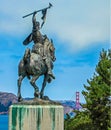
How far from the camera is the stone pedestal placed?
10625 millimetres

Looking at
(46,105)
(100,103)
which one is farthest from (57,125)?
(100,103)

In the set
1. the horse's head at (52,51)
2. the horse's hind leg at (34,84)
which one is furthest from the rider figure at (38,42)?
the horse's hind leg at (34,84)

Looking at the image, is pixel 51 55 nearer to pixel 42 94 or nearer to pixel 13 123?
pixel 42 94

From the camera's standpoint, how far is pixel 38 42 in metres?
11.3

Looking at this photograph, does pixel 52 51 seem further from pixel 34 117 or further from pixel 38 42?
pixel 34 117

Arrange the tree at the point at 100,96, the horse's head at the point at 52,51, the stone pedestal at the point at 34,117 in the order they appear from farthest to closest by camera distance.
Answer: the tree at the point at 100,96 < the horse's head at the point at 52,51 < the stone pedestal at the point at 34,117

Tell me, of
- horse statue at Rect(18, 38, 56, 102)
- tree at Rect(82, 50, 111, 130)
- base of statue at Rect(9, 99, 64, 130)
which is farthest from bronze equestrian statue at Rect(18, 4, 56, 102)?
tree at Rect(82, 50, 111, 130)

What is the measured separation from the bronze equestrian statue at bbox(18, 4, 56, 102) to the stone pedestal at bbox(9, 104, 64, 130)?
405 millimetres

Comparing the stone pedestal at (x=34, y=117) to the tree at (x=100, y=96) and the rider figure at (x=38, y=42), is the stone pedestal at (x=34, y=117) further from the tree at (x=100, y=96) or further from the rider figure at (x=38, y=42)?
the tree at (x=100, y=96)

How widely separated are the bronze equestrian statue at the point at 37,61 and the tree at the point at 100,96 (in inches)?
665

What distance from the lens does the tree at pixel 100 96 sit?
28267 millimetres

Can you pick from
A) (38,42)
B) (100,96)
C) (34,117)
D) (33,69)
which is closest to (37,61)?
(33,69)

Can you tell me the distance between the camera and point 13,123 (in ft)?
35.2

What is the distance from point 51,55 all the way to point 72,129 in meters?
18.0
